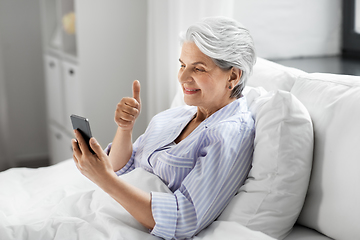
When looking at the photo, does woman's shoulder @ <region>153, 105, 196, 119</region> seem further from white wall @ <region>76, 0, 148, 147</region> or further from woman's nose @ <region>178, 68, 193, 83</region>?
white wall @ <region>76, 0, 148, 147</region>

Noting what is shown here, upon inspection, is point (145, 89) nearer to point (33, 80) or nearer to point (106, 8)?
point (106, 8)

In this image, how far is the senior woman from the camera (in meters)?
0.98

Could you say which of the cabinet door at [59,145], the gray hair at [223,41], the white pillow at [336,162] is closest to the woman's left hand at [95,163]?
the gray hair at [223,41]

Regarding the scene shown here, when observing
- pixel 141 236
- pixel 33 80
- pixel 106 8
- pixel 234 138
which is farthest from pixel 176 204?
pixel 33 80

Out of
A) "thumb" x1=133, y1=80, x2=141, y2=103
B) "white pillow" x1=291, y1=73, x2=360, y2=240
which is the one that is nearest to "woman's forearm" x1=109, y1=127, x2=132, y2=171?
"thumb" x1=133, y1=80, x2=141, y2=103

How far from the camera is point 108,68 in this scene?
7.73 feet

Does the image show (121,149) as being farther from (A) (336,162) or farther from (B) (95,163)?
(A) (336,162)

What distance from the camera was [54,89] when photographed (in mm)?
2783

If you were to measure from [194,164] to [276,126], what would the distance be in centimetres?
26

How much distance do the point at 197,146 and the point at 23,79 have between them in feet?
8.25

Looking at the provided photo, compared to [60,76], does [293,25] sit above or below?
above

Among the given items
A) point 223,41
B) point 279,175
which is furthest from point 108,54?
point 279,175

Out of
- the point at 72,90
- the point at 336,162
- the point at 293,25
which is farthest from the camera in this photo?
the point at 72,90

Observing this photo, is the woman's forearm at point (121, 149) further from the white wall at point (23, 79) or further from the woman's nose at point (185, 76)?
the white wall at point (23, 79)
